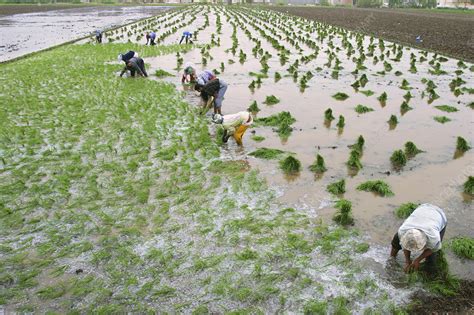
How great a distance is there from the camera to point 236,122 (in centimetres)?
925

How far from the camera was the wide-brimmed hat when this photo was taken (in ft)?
15.8

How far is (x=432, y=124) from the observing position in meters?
11.9

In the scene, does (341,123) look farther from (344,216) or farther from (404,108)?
(344,216)

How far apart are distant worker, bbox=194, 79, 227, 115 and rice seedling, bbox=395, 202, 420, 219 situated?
5.88m

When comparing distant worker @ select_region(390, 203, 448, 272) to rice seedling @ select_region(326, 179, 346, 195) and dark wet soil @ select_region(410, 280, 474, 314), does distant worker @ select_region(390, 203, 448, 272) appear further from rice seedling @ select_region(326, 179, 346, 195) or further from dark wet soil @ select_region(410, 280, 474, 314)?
rice seedling @ select_region(326, 179, 346, 195)

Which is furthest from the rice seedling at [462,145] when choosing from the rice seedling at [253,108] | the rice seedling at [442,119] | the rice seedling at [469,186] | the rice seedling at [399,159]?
the rice seedling at [253,108]


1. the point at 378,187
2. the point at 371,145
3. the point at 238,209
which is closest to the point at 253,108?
the point at 371,145

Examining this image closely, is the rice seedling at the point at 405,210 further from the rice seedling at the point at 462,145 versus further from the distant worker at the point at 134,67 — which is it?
the distant worker at the point at 134,67

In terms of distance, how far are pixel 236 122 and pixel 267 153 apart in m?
1.05

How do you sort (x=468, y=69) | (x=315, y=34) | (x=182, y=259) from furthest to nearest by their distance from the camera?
(x=315, y=34) < (x=468, y=69) < (x=182, y=259)

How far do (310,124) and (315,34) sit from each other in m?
24.5

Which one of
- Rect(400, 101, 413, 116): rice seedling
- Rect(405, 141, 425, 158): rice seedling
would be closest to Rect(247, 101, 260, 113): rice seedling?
Rect(405, 141, 425, 158): rice seedling

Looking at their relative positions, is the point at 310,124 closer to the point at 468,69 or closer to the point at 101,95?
the point at 101,95

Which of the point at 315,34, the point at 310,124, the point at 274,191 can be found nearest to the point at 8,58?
the point at 310,124
